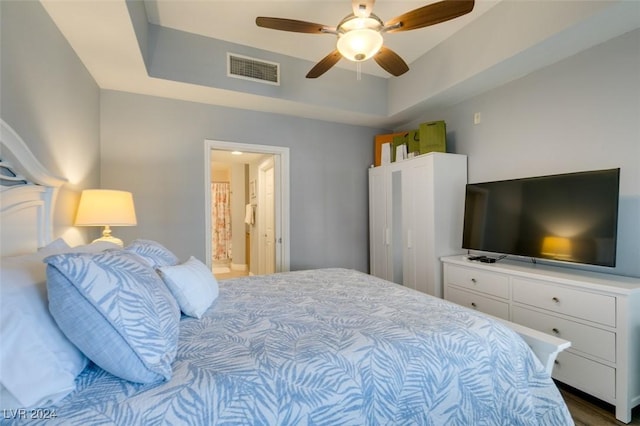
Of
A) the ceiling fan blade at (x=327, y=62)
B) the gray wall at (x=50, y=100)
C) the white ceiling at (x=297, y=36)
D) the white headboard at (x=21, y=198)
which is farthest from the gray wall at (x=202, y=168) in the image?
the white headboard at (x=21, y=198)

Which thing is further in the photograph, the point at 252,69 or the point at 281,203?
the point at 281,203

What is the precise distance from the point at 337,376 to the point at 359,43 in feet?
6.06

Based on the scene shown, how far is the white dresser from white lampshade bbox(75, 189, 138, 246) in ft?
9.63

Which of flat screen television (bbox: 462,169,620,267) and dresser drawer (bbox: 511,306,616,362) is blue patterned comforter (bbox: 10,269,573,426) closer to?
dresser drawer (bbox: 511,306,616,362)

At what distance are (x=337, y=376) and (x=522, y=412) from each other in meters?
0.79

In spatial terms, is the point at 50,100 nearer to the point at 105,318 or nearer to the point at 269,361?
the point at 105,318

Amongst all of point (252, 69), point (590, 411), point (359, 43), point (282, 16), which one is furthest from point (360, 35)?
point (590, 411)

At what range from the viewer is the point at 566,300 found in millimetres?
1938

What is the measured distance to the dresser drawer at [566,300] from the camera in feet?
5.76

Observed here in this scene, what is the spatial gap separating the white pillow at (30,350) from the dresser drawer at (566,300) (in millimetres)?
2578

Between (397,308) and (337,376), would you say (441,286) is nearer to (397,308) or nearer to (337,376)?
(397,308)

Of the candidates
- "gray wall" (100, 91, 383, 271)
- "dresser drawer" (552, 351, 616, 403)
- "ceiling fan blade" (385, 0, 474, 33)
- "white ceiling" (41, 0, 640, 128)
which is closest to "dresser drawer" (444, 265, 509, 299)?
→ "dresser drawer" (552, 351, 616, 403)

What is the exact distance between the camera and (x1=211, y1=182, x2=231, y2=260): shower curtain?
6852 mm

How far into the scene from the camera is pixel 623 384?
1.68 m
